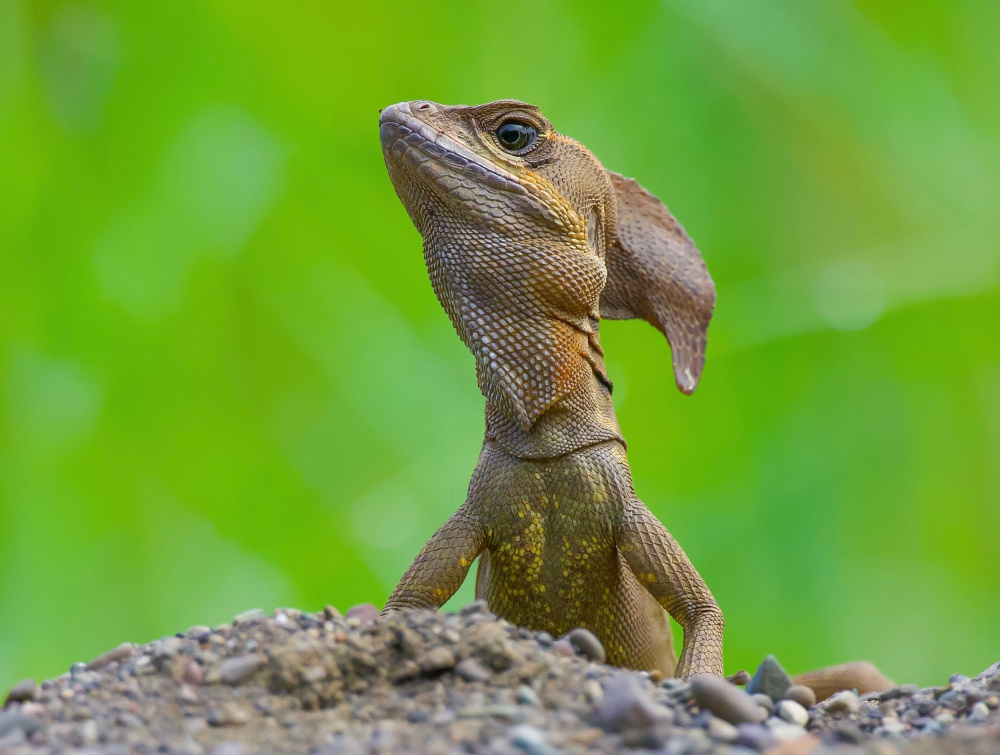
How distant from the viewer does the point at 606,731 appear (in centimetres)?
178

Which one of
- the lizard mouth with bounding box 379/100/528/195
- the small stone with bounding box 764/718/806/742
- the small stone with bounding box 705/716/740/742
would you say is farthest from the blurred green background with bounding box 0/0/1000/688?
the small stone with bounding box 705/716/740/742

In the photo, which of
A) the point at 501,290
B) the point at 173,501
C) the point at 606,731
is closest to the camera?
the point at 606,731

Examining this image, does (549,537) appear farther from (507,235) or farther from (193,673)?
(193,673)

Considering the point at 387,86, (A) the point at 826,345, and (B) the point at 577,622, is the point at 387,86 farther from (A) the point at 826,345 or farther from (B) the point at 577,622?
(B) the point at 577,622

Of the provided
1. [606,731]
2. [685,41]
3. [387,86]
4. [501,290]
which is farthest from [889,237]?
[606,731]

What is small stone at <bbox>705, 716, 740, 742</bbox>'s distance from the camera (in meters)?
1.81

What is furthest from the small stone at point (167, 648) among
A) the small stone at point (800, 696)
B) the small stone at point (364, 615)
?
the small stone at point (800, 696)

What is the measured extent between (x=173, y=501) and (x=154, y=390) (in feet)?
2.19

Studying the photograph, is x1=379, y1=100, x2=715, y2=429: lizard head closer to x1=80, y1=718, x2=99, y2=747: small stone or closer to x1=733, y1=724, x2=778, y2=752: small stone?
x1=733, y1=724, x2=778, y2=752: small stone

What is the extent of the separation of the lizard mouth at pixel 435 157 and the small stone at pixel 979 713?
172 centimetres

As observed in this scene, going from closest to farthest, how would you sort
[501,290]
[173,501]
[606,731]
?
[606,731]
[501,290]
[173,501]

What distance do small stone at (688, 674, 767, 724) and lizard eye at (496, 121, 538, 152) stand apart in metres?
1.68

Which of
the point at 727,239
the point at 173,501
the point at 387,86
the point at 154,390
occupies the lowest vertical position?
the point at 173,501

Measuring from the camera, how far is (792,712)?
217 centimetres
